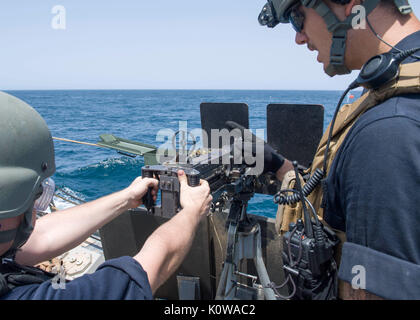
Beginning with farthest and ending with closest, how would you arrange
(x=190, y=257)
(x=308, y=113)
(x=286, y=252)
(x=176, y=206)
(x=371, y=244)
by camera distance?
(x=190, y=257), (x=308, y=113), (x=176, y=206), (x=286, y=252), (x=371, y=244)

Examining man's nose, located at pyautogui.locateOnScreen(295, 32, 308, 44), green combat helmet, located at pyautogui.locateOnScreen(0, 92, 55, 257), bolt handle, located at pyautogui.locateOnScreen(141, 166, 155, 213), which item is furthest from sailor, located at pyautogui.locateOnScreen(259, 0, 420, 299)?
green combat helmet, located at pyautogui.locateOnScreen(0, 92, 55, 257)

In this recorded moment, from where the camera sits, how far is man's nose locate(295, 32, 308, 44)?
1.87 meters

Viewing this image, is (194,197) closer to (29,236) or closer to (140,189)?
(140,189)

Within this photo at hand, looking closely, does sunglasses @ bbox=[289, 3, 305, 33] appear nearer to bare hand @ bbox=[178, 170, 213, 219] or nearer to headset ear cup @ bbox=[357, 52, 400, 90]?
headset ear cup @ bbox=[357, 52, 400, 90]

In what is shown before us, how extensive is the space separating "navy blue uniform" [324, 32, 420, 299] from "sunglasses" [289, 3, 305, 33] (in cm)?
77

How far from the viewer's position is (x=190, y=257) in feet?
12.3

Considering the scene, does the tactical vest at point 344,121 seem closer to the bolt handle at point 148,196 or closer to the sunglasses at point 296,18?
the sunglasses at point 296,18

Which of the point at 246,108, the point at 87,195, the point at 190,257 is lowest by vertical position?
the point at 87,195

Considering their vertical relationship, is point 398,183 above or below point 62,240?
above

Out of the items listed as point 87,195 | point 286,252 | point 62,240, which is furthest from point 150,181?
point 87,195

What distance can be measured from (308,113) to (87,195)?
10131mm
